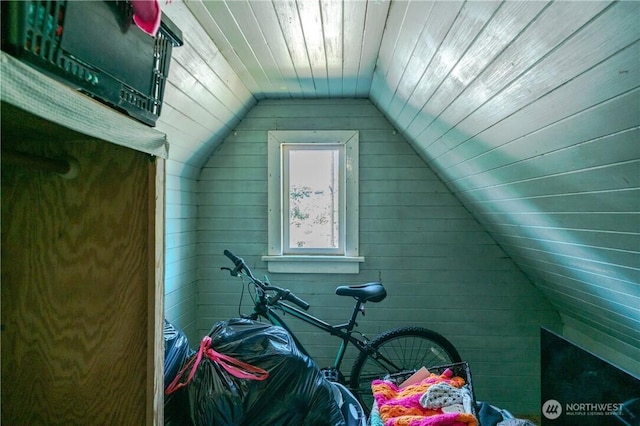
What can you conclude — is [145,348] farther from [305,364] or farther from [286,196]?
[286,196]

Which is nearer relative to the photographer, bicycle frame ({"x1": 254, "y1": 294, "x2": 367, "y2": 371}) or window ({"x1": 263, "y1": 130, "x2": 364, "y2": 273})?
bicycle frame ({"x1": 254, "y1": 294, "x2": 367, "y2": 371})

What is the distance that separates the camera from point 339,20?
1.34 m

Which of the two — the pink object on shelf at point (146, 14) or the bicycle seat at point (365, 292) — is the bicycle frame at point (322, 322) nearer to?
the bicycle seat at point (365, 292)

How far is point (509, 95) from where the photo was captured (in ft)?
3.30

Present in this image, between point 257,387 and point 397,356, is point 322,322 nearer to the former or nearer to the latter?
point 397,356

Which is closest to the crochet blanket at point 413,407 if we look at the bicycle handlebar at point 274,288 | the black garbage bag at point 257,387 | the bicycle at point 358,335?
the black garbage bag at point 257,387

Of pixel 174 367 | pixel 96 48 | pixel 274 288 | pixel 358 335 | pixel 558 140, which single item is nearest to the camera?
pixel 96 48

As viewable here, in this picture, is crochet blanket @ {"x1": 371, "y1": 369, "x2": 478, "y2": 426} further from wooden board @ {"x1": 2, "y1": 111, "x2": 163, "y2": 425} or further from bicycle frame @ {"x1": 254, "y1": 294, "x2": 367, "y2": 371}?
wooden board @ {"x1": 2, "y1": 111, "x2": 163, "y2": 425}

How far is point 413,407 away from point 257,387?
0.63 m

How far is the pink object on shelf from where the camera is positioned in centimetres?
65

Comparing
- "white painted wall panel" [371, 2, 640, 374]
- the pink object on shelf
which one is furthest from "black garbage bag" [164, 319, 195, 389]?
"white painted wall panel" [371, 2, 640, 374]

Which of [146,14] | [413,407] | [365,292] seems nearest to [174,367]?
[413,407]

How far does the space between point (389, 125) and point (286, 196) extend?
866 millimetres

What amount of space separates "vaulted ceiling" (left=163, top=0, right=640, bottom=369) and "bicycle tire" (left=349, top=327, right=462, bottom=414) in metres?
0.73
